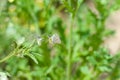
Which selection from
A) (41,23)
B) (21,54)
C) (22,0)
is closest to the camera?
(21,54)

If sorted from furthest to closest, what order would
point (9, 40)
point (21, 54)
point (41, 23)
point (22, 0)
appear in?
point (41, 23) < point (9, 40) < point (22, 0) < point (21, 54)

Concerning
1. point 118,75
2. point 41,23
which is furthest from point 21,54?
point 41,23

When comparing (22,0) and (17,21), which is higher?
(17,21)

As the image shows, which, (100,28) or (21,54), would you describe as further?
(100,28)

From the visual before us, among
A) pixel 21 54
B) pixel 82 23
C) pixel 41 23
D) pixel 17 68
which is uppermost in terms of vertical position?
pixel 41 23

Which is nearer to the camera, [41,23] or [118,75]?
[118,75]

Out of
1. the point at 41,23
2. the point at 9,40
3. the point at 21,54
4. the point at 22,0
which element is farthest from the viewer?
the point at 41,23

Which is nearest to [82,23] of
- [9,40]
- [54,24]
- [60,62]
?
[54,24]

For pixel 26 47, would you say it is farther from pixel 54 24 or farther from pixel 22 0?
pixel 54 24

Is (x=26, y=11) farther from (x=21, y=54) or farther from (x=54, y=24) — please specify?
(x=21, y=54)
